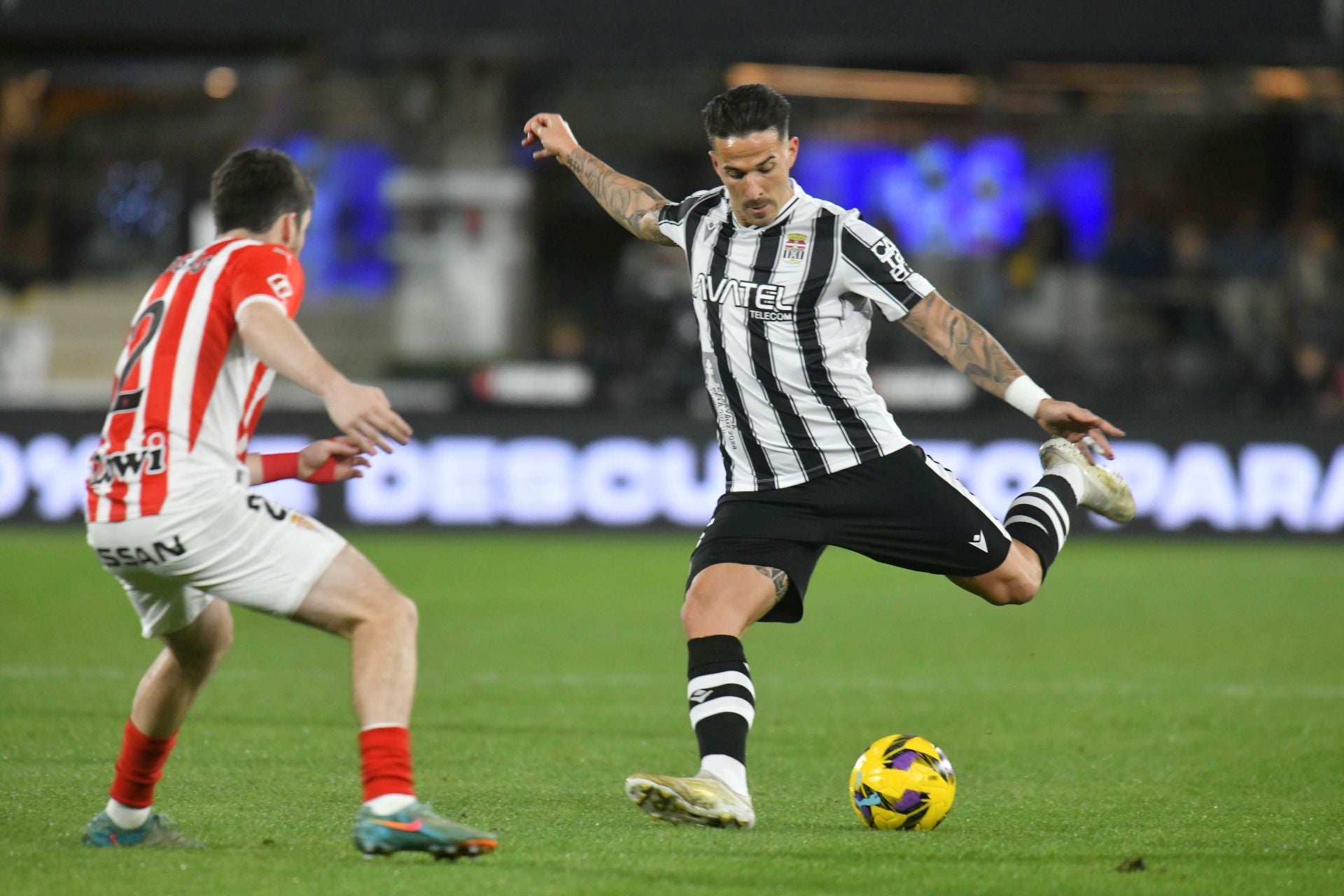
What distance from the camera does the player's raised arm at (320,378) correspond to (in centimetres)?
402

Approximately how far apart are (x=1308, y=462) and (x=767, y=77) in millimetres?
6923

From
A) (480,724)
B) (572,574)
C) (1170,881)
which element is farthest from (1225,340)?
(1170,881)

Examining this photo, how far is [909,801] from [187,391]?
2366 mm

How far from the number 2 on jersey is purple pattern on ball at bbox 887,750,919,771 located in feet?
7.82

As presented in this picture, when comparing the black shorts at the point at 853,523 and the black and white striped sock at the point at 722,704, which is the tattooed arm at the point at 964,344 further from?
the black and white striped sock at the point at 722,704

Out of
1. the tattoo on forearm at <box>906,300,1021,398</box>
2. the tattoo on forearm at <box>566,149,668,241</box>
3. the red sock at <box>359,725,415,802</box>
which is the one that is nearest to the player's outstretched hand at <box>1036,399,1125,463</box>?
the tattoo on forearm at <box>906,300,1021,398</box>

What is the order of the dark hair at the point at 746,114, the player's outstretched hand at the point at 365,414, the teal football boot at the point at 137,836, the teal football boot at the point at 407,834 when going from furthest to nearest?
the dark hair at the point at 746,114 < the teal football boot at the point at 137,836 < the teal football boot at the point at 407,834 < the player's outstretched hand at the point at 365,414

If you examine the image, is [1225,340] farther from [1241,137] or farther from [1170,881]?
[1170,881]

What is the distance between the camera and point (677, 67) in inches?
746

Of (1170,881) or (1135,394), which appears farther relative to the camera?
(1135,394)

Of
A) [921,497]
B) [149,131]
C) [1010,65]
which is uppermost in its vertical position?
[1010,65]

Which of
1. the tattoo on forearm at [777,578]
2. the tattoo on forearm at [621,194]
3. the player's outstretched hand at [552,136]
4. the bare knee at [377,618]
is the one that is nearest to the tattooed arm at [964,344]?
the tattoo on forearm at [777,578]

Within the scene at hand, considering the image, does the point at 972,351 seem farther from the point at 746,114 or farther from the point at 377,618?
the point at 377,618

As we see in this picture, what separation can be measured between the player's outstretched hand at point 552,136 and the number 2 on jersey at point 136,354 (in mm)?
2098
